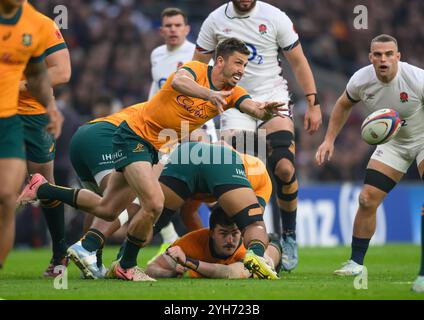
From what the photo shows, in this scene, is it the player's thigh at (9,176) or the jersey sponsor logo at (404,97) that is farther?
the jersey sponsor logo at (404,97)

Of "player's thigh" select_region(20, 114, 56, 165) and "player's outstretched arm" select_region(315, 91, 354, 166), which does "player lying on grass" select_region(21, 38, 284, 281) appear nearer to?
"player's thigh" select_region(20, 114, 56, 165)

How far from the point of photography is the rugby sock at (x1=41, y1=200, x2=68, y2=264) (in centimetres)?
934

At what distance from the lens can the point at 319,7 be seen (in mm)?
22734

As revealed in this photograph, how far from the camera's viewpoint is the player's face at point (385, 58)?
910 cm

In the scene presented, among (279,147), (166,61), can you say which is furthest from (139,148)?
(166,61)

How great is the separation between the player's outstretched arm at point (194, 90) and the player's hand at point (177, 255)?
1.51m

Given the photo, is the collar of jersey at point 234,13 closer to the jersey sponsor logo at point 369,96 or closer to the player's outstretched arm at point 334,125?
the player's outstretched arm at point 334,125

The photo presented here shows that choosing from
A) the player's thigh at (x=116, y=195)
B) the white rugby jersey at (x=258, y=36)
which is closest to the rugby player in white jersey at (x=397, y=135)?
the white rugby jersey at (x=258, y=36)

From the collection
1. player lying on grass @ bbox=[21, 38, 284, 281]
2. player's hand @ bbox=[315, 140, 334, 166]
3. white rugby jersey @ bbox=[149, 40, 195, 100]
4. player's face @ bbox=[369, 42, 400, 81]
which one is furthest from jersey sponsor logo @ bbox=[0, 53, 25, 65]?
white rugby jersey @ bbox=[149, 40, 195, 100]

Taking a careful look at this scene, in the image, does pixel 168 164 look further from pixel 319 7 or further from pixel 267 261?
pixel 319 7

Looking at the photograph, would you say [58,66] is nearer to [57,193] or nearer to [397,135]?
[57,193]

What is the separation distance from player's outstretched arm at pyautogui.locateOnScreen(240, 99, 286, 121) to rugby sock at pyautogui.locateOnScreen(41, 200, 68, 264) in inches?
94.7

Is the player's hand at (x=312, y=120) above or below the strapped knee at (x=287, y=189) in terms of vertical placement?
above
